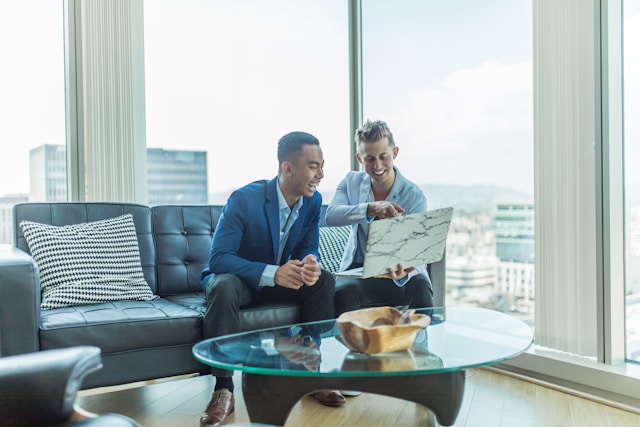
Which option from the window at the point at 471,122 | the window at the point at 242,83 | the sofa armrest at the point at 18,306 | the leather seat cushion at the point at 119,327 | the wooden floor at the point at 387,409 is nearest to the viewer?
the sofa armrest at the point at 18,306

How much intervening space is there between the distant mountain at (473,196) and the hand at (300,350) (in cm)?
158

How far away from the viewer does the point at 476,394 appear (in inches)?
92.6

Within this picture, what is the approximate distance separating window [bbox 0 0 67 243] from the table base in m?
2.01

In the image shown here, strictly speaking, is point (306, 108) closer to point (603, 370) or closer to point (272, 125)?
point (272, 125)

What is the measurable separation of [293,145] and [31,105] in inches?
62.4

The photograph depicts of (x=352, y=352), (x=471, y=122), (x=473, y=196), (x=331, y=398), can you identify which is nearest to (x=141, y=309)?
(x=331, y=398)

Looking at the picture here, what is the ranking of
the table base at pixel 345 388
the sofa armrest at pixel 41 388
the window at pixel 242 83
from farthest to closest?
the window at pixel 242 83
the table base at pixel 345 388
the sofa armrest at pixel 41 388

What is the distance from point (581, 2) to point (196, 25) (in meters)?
2.14

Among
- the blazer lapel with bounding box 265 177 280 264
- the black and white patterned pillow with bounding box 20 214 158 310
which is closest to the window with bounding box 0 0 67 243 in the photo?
the black and white patterned pillow with bounding box 20 214 158 310

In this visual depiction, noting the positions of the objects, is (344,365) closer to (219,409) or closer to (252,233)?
(219,409)

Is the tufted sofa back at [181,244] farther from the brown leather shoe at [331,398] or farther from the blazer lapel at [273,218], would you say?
the brown leather shoe at [331,398]

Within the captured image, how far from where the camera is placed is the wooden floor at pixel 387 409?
6.66 ft

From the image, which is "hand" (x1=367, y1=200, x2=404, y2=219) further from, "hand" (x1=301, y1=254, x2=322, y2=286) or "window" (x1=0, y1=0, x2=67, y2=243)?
"window" (x1=0, y1=0, x2=67, y2=243)

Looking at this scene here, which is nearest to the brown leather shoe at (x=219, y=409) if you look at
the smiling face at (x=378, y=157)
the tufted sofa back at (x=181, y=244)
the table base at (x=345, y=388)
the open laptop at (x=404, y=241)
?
the table base at (x=345, y=388)
